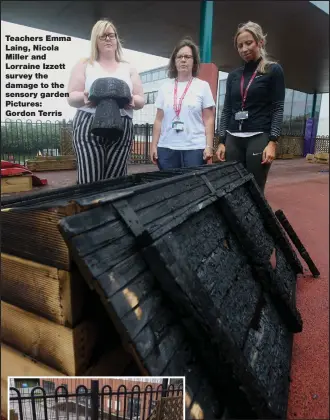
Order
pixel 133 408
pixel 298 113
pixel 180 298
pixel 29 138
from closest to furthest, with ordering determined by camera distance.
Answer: pixel 180 298
pixel 133 408
pixel 29 138
pixel 298 113

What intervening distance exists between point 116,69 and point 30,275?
4.30 feet

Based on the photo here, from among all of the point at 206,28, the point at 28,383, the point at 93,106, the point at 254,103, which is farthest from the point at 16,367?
the point at 206,28

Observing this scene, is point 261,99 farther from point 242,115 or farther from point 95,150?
point 95,150

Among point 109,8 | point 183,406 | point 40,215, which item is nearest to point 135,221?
point 40,215

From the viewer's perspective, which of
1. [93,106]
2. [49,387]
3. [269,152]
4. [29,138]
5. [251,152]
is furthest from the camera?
[251,152]

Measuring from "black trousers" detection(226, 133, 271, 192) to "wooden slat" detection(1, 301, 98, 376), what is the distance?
1.58m

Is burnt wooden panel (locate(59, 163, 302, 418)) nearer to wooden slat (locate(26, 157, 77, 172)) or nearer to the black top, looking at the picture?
the black top

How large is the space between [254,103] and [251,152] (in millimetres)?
310

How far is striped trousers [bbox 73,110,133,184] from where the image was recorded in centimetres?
170

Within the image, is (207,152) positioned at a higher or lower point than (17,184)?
higher

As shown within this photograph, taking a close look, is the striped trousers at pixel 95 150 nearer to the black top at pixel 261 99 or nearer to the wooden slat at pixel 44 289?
the black top at pixel 261 99

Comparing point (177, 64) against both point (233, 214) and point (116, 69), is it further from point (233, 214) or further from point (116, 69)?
point (233, 214)

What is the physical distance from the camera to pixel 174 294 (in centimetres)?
79

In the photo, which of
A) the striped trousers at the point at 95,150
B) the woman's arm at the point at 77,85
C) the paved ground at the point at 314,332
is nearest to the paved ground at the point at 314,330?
the paved ground at the point at 314,332
